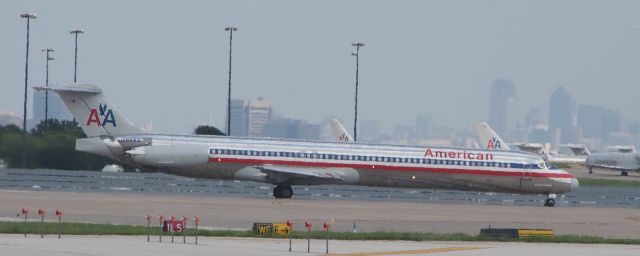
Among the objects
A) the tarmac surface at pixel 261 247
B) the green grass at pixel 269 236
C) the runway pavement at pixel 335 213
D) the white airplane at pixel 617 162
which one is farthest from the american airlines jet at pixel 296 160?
the white airplane at pixel 617 162

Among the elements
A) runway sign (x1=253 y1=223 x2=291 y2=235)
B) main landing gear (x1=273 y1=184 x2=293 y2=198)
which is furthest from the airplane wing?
runway sign (x1=253 y1=223 x2=291 y2=235)

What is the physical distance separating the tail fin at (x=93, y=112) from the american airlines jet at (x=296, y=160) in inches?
1.7

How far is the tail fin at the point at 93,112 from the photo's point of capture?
2422 inches

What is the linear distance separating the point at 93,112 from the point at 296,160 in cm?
897

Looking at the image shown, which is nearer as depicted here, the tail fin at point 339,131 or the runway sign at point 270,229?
the runway sign at point 270,229

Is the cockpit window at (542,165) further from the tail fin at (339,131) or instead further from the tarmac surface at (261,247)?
the tail fin at (339,131)

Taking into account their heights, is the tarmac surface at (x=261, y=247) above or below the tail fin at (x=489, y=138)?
below

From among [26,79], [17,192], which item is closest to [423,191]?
[17,192]

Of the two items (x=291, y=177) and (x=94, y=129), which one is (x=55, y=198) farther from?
(x=291, y=177)

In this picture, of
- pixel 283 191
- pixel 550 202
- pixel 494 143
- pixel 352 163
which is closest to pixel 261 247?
pixel 283 191

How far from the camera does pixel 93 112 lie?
61.6 m

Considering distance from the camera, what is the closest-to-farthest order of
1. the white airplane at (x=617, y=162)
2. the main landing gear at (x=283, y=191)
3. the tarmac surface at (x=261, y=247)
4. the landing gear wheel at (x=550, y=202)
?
the tarmac surface at (x=261, y=247)
the main landing gear at (x=283, y=191)
the landing gear wheel at (x=550, y=202)
the white airplane at (x=617, y=162)

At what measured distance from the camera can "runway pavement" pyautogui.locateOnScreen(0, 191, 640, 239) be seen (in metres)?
44.6

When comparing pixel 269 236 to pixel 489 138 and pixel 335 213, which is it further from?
pixel 489 138
